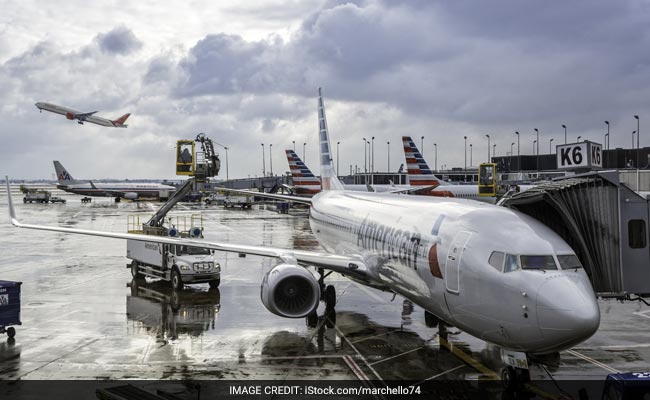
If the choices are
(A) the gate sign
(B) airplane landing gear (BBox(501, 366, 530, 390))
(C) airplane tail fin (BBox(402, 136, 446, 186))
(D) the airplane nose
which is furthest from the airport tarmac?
(C) airplane tail fin (BBox(402, 136, 446, 186))

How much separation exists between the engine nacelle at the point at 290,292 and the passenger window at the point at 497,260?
20.1 feet

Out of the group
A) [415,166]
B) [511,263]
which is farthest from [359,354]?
[415,166]

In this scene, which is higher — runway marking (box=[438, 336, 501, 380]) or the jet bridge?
the jet bridge

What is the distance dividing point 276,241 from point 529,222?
34.4m

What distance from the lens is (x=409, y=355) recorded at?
17.3 metres

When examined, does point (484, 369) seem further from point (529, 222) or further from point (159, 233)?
point (159, 233)

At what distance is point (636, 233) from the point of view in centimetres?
1450

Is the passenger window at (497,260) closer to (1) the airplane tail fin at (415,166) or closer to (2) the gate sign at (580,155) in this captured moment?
(2) the gate sign at (580,155)

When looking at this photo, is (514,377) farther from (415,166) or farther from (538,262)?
(415,166)

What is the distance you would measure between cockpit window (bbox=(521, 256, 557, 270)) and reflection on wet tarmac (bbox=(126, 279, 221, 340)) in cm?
1135

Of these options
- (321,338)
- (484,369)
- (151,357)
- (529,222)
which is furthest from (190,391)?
(529,222)

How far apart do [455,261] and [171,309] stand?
1344cm

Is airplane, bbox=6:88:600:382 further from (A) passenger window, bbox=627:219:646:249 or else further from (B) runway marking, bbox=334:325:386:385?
(A) passenger window, bbox=627:219:646:249

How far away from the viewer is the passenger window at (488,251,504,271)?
1221 cm
